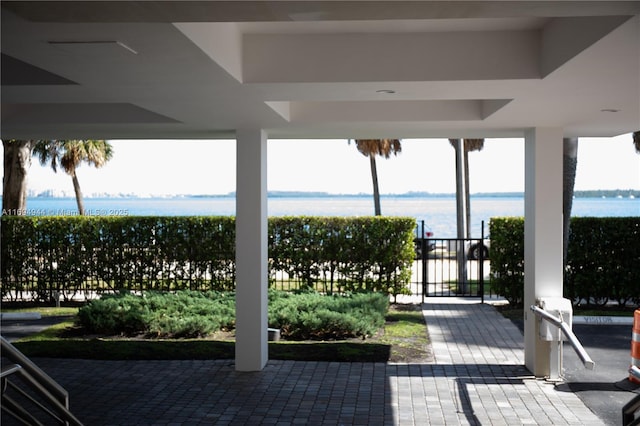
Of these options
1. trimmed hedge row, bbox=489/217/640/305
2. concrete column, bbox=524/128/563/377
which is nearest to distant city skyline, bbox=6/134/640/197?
trimmed hedge row, bbox=489/217/640/305

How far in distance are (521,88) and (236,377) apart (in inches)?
193

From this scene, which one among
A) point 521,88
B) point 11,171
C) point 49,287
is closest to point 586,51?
point 521,88

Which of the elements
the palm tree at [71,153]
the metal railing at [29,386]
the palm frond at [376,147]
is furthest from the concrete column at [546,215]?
the palm tree at [71,153]

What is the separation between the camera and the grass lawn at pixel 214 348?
993 cm

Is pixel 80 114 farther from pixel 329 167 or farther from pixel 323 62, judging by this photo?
pixel 329 167

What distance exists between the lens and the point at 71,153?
2305 centimetres

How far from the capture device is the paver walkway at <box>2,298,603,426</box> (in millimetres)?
7137

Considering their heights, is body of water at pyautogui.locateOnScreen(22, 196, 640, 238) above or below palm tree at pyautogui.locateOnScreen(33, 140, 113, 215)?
below

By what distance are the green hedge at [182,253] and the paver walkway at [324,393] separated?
4.43m

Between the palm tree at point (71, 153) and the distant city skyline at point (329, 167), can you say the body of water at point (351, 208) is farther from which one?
A: the palm tree at point (71, 153)

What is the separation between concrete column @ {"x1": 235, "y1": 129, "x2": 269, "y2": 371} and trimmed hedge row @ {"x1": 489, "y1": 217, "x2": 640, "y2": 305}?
667cm

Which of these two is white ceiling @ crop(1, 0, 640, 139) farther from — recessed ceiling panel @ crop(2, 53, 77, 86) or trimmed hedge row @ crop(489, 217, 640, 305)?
trimmed hedge row @ crop(489, 217, 640, 305)

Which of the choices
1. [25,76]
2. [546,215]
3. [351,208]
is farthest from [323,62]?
[351,208]

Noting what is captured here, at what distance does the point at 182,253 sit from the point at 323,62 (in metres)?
9.90
